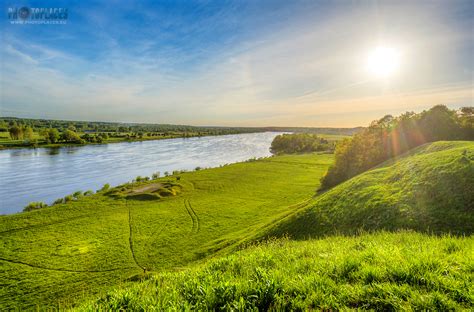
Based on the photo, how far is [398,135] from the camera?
41281mm

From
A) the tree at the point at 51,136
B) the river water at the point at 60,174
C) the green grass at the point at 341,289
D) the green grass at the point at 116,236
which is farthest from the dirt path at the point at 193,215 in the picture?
the tree at the point at 51,136

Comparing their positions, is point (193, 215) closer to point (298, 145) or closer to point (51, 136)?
point (298, 145)

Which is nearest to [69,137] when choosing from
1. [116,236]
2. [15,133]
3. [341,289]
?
[15,133]

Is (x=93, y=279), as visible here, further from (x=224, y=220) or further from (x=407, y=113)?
(x=407, y=113)

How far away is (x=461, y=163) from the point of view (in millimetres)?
14719

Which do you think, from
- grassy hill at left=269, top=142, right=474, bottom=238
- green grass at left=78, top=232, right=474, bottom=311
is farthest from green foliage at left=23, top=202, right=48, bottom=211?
green grass at left=78, top=232, right=474, bottom=311

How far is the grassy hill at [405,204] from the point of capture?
38.5 feet

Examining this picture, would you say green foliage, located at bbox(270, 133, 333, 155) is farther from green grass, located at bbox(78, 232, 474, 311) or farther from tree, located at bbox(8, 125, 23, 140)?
tree, located at bbox(8, 125, 23, 140)

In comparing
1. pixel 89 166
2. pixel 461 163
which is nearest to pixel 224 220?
pixel 461 163

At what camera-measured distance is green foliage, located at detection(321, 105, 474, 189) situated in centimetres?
3803

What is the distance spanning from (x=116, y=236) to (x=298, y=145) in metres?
155

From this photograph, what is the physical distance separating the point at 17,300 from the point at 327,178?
2025 inches

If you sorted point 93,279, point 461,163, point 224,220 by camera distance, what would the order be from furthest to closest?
point 224,220
point 93,279
point 461,163

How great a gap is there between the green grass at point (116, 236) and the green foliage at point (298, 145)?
105m
